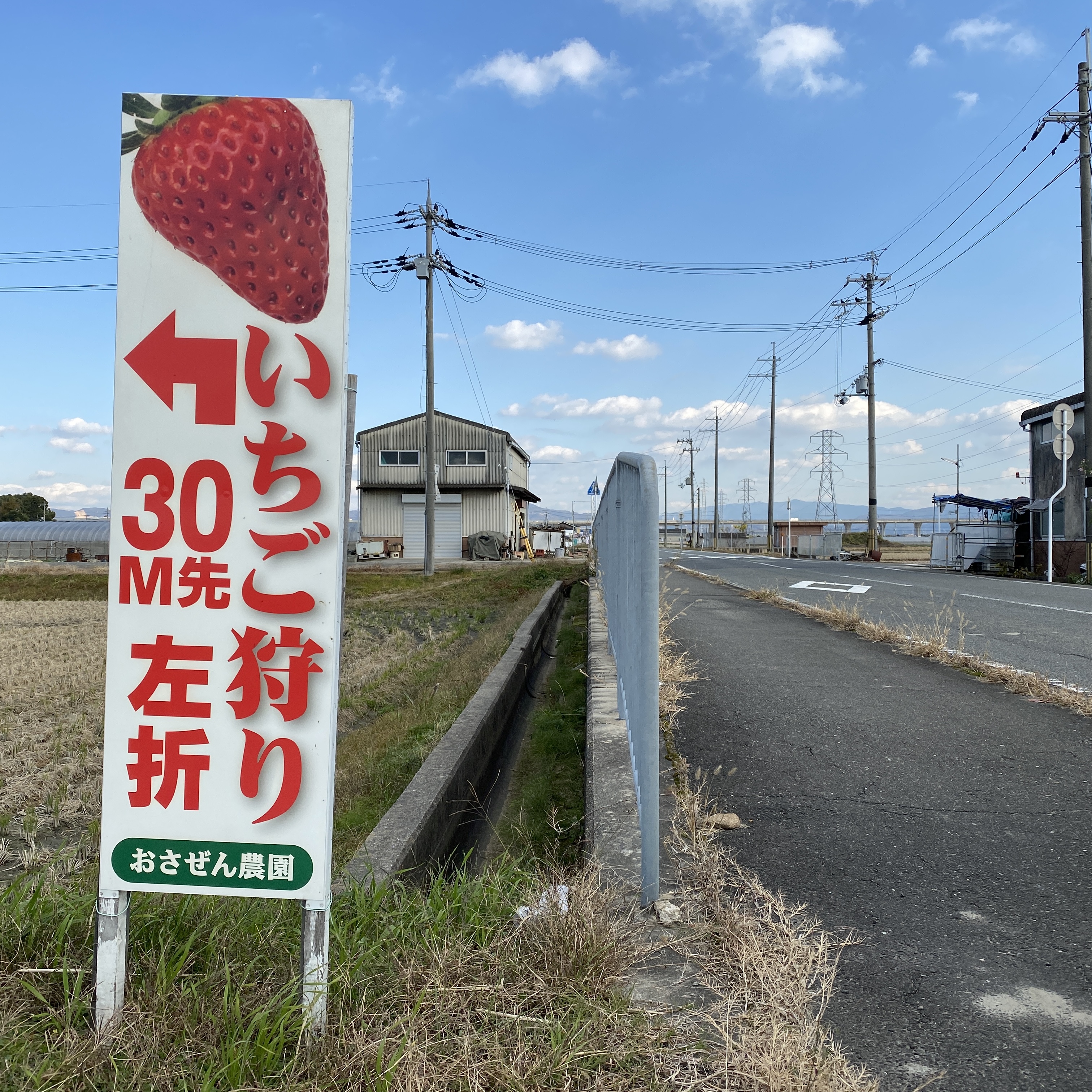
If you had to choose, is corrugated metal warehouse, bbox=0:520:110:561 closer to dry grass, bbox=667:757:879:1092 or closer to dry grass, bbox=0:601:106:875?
dry grass, bbox=0:601:106:875

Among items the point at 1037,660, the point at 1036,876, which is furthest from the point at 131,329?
the point at 1037,660

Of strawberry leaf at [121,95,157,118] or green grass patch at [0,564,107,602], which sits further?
green grass patch at [0,564,107,602]

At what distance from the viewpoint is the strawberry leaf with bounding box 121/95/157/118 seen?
1851 millimetres

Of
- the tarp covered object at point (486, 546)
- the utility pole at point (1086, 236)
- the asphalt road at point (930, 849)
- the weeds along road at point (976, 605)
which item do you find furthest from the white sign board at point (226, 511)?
the tarp covered object at point (486, 546)

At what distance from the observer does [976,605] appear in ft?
37.2

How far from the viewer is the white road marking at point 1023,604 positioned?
1029 cm

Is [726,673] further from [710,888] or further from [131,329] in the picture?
[131,329]

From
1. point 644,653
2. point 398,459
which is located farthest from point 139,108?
point 398,459

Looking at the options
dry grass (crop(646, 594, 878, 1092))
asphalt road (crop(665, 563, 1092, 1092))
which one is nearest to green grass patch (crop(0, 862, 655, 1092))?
dry grass (crop(646, 594, 878, 1092))

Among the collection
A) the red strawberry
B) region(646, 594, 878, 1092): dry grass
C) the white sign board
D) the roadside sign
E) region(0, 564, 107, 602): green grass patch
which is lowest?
region(0, 564, 107, 602): green grass patch

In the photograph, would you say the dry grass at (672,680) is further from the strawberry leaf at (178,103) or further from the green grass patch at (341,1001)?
the strawberry leaf at (178,103)

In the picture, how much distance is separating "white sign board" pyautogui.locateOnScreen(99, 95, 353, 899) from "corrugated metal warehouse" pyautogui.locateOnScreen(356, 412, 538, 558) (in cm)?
3415

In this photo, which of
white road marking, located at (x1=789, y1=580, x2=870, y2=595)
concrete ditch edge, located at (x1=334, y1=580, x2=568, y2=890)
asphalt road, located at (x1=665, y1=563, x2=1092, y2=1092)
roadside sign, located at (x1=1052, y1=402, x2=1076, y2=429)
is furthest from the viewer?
roadside sign, located at (x1=1052, y1=402, x2=1076, y2=429)

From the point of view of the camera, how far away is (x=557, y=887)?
2273 millimetres
